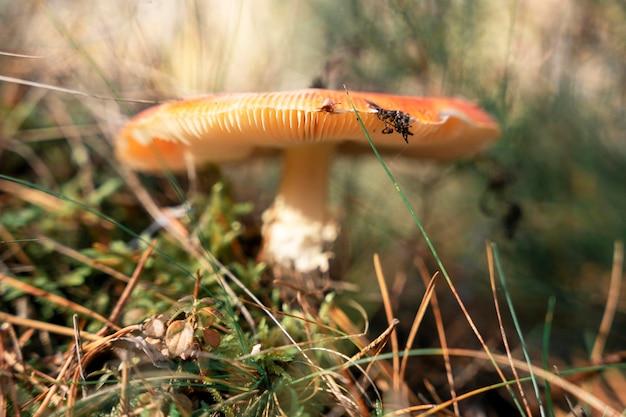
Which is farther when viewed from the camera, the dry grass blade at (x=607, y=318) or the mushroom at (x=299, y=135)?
the dry grass blade at (x=607, y=318)

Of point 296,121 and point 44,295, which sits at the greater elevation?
point 296,121

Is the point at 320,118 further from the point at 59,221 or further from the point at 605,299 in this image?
the point at 605,299

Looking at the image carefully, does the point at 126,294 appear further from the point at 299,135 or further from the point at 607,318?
the point at 607,318

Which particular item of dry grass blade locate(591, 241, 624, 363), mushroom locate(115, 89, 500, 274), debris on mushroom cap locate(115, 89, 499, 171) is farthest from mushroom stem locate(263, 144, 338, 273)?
dry grass blade locate(591, 241, 624, 363)

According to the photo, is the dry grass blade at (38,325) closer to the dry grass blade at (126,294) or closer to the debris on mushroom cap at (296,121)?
the dry grass blade at (126,294)

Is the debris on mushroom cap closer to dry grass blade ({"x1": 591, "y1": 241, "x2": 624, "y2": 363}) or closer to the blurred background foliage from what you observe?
the blurred background foliage

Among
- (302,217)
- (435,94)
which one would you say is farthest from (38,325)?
(435,94)

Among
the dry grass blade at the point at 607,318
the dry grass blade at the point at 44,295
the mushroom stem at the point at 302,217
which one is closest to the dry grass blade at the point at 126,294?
the dry grass blade at the point at 44,295
